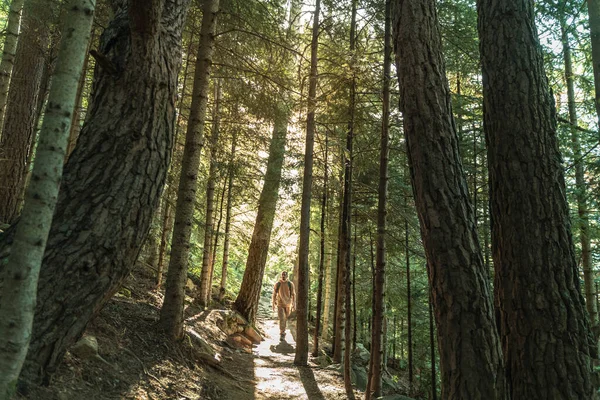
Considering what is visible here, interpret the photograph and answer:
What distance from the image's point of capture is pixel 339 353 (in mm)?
10180

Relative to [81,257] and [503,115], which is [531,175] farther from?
[81,257]

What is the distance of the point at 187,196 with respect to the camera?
19.2 feet

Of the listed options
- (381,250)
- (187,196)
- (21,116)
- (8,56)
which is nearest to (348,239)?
(381,250)

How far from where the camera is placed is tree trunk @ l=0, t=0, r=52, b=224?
7.30 meters

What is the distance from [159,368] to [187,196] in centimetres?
238

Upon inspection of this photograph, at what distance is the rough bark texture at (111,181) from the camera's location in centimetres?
266

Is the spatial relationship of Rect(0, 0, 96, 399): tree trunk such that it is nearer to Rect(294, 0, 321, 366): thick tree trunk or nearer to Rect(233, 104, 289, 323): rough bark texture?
Rect(294, 0, 321, 366): thick tree trunk

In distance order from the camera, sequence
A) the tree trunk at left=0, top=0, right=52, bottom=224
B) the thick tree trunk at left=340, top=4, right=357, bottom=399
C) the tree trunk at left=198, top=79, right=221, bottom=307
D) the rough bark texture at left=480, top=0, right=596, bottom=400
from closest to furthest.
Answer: the rough bark texture at left=480, top=0, right=596, bottom=400, the thick tree trunk at left=340, top=4, right=357, bottom=399, the tree trunk at left=0, top=0, right=52, bottom=224, the tree trunk at left=198, top=79, right=221, bottom=307

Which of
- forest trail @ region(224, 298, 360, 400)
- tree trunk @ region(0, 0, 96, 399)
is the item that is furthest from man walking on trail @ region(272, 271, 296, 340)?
tree trunk @ region(0, 0, 96, 399)

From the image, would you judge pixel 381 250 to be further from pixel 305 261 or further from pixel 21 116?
pixel 21 116

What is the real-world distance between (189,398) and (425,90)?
13.2ft

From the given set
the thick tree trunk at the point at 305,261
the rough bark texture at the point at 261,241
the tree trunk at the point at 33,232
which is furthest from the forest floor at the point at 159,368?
the rough bark texture at the point at 261,241

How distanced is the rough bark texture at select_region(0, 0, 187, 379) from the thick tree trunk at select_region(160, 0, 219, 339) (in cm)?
237

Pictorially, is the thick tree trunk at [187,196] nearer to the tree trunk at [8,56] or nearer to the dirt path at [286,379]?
the dirt path at [286,379]
